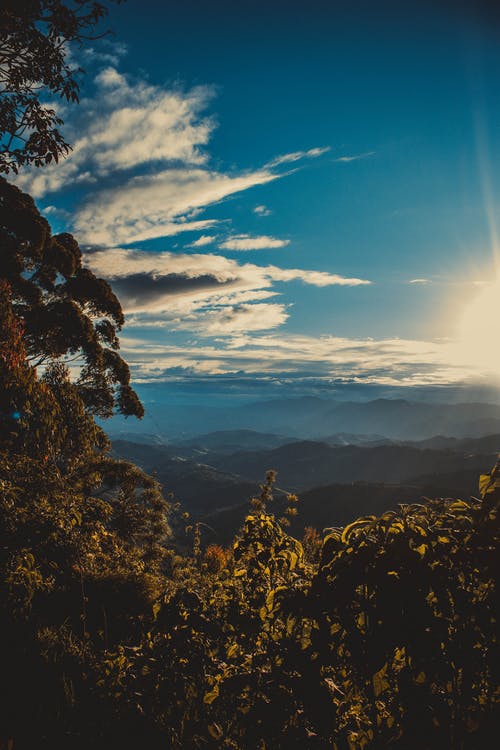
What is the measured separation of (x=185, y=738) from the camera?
9.21 feet

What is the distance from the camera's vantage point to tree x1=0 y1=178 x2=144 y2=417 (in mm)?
15539

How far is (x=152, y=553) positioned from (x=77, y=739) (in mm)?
18149

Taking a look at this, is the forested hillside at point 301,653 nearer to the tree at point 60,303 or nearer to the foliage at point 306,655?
the foliage at point 306,655

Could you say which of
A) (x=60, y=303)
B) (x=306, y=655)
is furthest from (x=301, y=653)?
(x=60, y=303)

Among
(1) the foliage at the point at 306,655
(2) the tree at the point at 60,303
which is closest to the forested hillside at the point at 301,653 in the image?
(1) the foliage at the point at 306,655

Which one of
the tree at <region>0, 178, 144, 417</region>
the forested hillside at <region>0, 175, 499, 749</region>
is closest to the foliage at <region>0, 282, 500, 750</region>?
the forested hillside at <region>0, 175, 499, 749</region>

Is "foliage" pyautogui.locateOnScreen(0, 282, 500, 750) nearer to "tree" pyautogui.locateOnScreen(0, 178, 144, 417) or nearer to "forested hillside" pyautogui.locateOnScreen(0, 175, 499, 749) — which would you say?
"forested hillside" pyautogui.locateOnScreen(0, 175, 499, 749)

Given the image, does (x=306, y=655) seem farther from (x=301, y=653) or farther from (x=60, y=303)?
(x=60, y=303)

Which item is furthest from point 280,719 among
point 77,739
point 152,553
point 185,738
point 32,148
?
point 152,553

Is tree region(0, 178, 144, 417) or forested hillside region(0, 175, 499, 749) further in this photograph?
tree region(0, 178, 144, 417)

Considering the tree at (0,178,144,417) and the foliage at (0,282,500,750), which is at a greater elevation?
the tree at (0,178,144,417)

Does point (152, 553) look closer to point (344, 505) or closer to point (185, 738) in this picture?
point (185, 738)

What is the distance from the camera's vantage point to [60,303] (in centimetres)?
1723

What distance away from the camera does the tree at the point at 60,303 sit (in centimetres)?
1554
